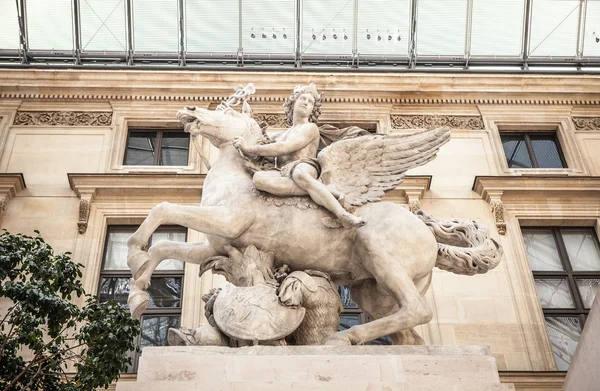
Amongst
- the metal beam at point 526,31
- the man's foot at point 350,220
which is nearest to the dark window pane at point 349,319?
the man's foot at point 350,220

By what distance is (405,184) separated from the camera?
15.2m

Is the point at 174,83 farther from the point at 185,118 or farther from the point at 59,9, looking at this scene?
the point at 185,118

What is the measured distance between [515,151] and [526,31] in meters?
3.73

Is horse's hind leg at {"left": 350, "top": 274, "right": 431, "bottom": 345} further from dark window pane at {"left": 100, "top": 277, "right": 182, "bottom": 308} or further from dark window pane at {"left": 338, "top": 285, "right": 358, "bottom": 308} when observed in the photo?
dark window pane at {"left": 100, "top": 277, "right": 182, "bottom": 308}

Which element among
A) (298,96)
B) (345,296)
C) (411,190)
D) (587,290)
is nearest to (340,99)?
(411,190)

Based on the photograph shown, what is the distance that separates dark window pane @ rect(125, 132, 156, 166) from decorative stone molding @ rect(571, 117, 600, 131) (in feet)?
33.4

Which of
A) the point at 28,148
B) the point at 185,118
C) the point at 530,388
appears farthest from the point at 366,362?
the point at 28,148

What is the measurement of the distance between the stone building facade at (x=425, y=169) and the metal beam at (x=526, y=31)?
1.49m

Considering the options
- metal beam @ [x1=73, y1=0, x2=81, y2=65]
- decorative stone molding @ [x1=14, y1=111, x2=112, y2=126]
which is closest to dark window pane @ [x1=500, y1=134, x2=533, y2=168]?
decorative stone molding @ [x1=14, y1=111, x2=112, y2=126]

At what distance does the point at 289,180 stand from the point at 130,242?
56.0 inches

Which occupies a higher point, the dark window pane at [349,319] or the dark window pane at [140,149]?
the dark window pane at [140,149]

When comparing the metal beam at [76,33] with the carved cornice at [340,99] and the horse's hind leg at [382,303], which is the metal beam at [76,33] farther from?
the horse's hind leg at [382,303]

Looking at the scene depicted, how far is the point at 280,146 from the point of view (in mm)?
6500

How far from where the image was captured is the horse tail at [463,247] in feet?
20.1
